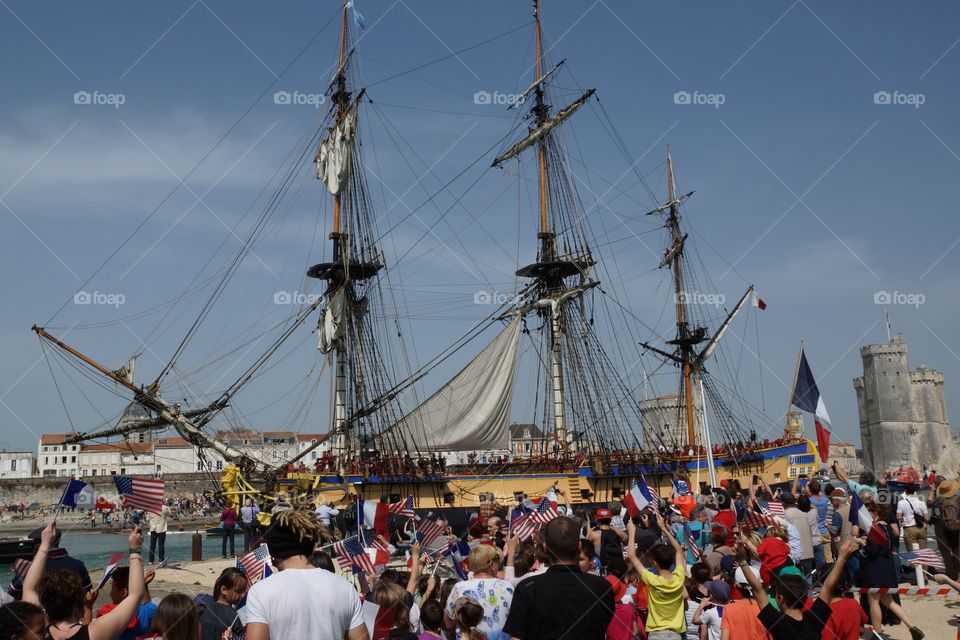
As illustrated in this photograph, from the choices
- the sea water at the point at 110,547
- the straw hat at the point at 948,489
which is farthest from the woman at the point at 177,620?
the sea water at the point at 110,547

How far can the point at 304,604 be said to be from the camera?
438 centimetres

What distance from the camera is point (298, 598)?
4.38m

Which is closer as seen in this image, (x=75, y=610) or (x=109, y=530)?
(x=75, y=610)

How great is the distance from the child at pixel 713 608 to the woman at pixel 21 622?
221 inches

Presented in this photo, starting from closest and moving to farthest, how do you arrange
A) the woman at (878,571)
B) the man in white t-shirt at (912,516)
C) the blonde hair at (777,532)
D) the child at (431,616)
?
the child at (431,616) < the blonde hair at (777,532) < the woman at (878,571) < the man in white t-shirt at (912,516)


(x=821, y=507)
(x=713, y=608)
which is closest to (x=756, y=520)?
(x=821, y=507)

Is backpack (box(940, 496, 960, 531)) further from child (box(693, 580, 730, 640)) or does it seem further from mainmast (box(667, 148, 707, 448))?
mainmast (box(667, 148, 707, 448))

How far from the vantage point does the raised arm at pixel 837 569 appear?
5445 mm

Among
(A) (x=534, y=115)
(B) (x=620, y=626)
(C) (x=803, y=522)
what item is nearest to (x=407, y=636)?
(B) (x=620, y=626)

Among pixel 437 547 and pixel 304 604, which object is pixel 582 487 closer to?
pixel 437 547

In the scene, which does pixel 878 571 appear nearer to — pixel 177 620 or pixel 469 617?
pixel 469 617

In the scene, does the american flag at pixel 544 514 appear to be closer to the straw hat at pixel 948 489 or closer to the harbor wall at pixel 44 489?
the straw hat at pixel 948 489

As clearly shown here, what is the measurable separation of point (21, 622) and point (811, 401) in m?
29.0

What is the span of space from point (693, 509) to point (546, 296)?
32049mm
